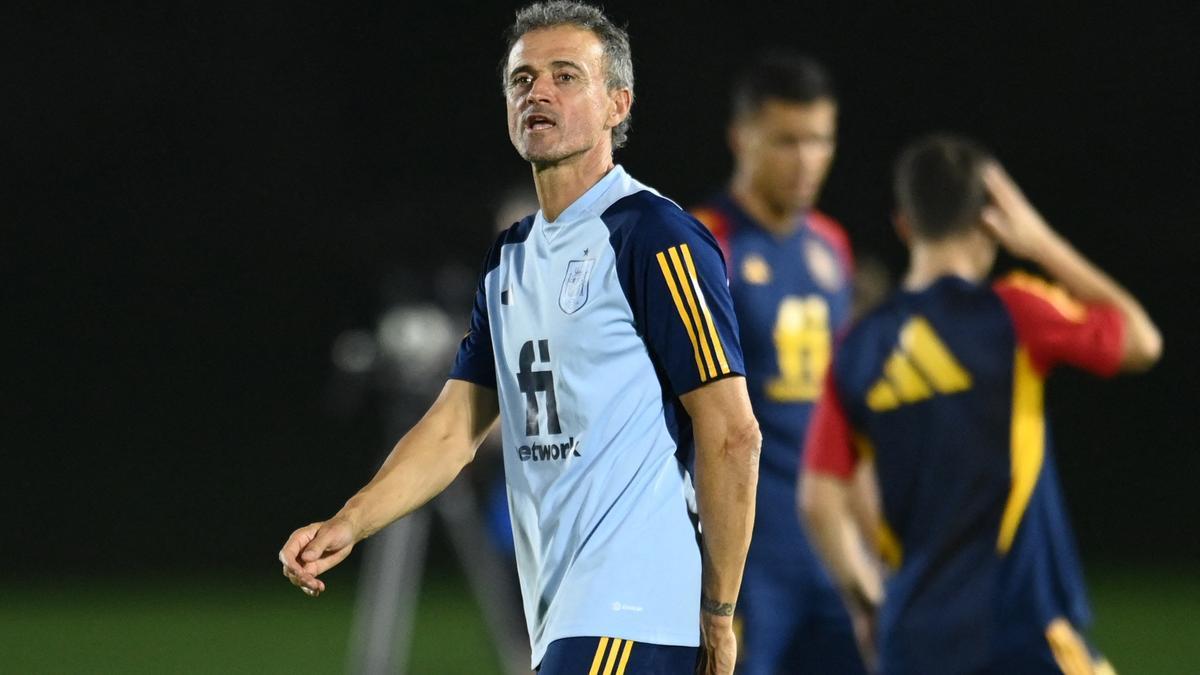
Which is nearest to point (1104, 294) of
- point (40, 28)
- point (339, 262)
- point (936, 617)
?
point (936, 617)

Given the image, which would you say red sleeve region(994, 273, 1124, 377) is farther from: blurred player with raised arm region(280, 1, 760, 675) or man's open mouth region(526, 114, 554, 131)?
man's open mouth region(526, 114, 554, 131)

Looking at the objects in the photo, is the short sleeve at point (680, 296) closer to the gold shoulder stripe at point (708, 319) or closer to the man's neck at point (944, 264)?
the gold shoulder stripe at point (708, 319)

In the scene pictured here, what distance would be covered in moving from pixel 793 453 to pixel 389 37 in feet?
29.6

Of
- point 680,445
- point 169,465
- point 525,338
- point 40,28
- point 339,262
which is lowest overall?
point 680,445

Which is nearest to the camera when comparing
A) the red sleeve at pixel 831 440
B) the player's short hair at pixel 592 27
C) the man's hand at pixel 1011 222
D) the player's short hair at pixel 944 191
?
the player's short hair at pixel 592 27

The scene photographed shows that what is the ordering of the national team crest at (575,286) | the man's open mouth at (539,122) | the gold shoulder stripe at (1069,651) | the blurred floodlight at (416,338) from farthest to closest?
the blurred floodlight at (416,338) < the gold shoulder stripe at (1069,651) < the man's open mouth at (539,122) < the national team crest at (575,286)

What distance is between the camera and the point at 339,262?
13.3 m

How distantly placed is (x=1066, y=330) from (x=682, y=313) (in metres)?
1.50

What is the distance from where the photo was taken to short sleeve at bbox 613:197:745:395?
10.6ft

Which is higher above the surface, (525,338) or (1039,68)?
(1039,68)

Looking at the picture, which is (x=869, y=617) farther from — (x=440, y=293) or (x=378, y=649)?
(x=440, y=293)

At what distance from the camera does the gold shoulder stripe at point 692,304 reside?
321cm

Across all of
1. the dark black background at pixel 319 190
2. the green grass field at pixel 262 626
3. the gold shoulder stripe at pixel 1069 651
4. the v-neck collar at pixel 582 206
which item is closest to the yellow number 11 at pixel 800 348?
the gold shoulder stripe at pixel 1069 651

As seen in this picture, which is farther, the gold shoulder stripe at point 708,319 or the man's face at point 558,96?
the man's face at point 558,96
